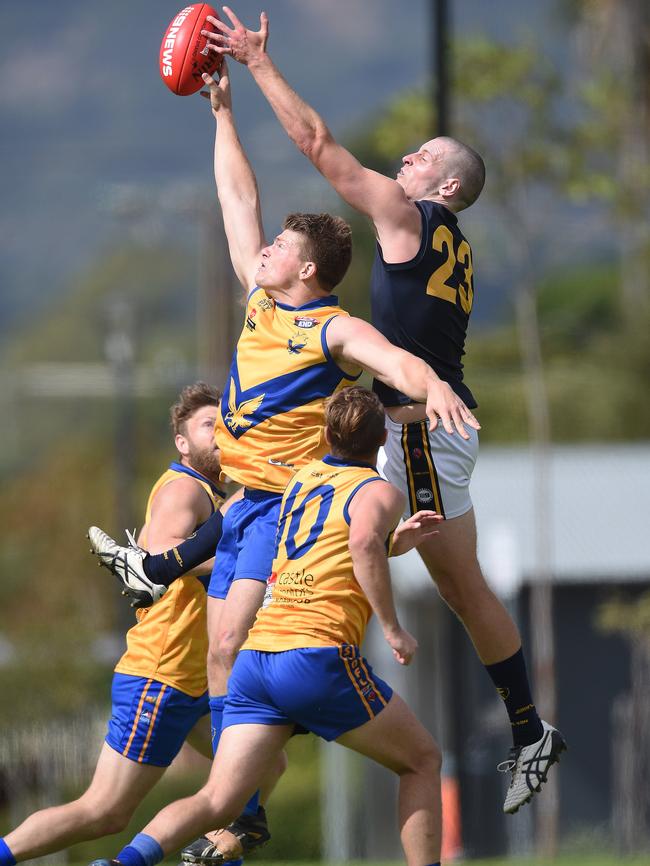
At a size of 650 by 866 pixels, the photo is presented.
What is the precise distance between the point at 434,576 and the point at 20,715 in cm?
2013

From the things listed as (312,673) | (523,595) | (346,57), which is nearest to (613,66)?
(523,595)

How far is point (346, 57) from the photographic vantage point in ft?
203

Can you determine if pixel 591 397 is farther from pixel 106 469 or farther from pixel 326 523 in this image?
pixel 326 523

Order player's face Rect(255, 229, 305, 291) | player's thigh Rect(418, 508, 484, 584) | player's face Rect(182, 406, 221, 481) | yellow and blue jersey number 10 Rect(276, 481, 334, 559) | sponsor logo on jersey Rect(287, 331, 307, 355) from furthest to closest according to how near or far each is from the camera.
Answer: player's face Rect(182, 406, 221, 481) → player's thigh Rect(418, 508, 484, 584) → player's face Rect(255, 229, 305, 291) → sponsor logo on jersey Rect(287, 331, 307, 355) → yellow and blue jersey number 10 Rect(276, 481, 334, 559)

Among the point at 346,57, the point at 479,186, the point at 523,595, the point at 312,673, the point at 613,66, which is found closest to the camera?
the point at 312,673

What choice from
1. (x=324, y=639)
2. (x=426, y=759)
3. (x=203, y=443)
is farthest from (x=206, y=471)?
(x=426, y=759)

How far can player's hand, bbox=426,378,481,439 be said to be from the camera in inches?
192

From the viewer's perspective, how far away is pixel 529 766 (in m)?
6.01

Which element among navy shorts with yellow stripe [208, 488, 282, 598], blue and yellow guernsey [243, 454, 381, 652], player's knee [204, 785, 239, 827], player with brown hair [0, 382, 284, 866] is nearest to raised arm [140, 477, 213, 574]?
player with brown hair [0, 382, 284, 866]

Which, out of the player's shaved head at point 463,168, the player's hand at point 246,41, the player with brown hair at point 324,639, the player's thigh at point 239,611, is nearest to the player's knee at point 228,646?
the player's thigh at point 239,611

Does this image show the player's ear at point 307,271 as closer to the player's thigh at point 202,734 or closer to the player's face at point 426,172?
the player's face at point 426,172

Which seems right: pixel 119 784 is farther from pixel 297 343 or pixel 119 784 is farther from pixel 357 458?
pixel 297 343

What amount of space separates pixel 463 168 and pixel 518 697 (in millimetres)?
2097

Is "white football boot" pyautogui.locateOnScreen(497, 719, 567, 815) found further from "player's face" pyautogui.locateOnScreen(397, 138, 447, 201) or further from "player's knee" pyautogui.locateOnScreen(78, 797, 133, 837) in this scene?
"player's face" pyautogui.locateOnScreen(397, 138, 447, 201)
